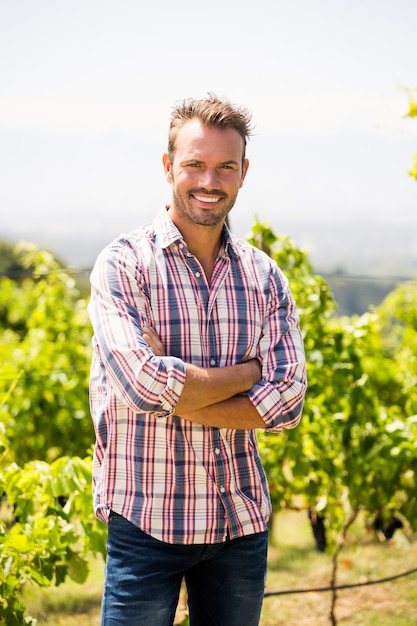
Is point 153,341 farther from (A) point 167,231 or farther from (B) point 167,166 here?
(B) point 167,166

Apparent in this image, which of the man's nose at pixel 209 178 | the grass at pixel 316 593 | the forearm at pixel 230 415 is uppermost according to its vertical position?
the man's nose at pixel 209 178

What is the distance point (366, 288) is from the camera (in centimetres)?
536

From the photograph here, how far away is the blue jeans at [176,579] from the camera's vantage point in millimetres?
1885

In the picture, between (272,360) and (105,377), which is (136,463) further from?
(272,360)

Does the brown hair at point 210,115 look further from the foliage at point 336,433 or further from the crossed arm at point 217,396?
the foliage at point 336,433

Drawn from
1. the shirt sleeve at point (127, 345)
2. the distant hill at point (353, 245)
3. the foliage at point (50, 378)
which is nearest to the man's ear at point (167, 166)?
the shirt sleeve at point (127, 345)

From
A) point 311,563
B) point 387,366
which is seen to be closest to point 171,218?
point 387,366

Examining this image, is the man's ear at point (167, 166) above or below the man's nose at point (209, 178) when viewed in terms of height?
above

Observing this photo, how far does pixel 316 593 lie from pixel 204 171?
294 centimetres

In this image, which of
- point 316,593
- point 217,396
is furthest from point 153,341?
point 316,593

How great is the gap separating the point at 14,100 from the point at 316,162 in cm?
3826

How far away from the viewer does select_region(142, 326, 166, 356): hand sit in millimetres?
1938

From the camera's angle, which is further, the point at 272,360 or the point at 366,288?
the point at 366,288

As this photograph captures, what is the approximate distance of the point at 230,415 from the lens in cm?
197
